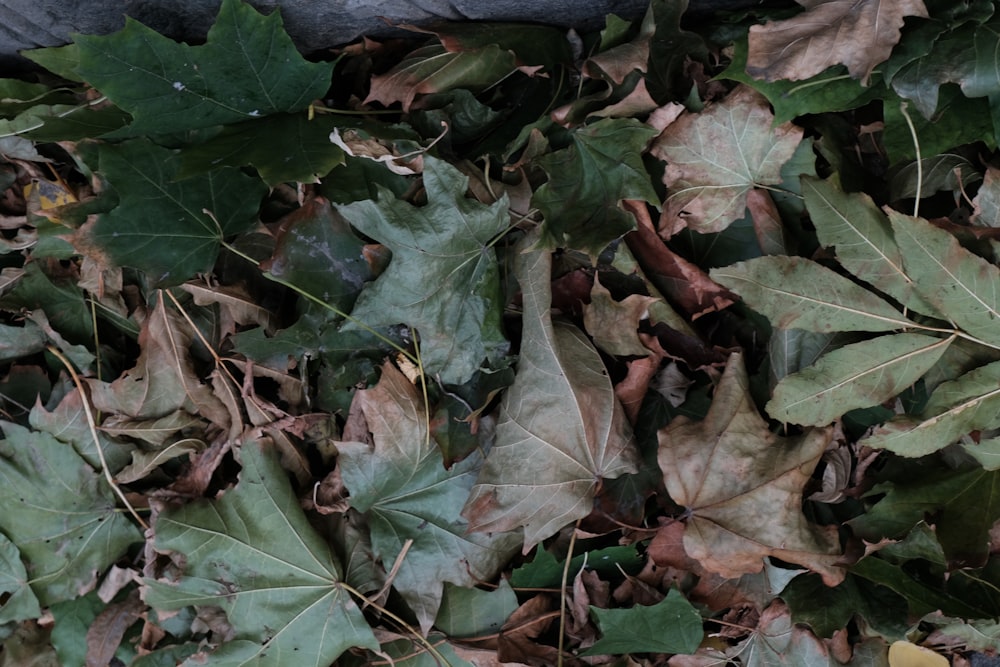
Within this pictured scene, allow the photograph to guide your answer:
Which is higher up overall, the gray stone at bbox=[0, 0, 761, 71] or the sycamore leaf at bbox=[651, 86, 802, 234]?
the gray stone at bbox=[0, 0, 761, 71]

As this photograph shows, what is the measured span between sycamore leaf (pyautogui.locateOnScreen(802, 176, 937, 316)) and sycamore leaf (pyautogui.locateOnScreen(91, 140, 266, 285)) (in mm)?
728

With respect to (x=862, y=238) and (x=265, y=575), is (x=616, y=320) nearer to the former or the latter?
(x=862, y=238)

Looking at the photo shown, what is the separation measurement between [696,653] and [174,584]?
2.47 feet

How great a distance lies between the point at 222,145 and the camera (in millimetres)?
1006

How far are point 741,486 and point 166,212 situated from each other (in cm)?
84

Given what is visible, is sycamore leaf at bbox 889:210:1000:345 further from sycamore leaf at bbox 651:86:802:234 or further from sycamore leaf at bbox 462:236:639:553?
sycamore leaf at bbox 462:236:639:553

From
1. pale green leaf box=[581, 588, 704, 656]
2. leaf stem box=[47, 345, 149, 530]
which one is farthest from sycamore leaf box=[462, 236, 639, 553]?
leaf stem box=[47, 345, 149, 530]

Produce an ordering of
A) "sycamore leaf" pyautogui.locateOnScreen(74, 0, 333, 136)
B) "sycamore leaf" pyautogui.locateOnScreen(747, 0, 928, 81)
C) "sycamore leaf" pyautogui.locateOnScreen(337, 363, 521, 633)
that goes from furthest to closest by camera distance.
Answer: "sycamore leaf" pyautogui.locateOnScreen(337, 363, 521, 633)
"sycamore leaf" pyautogui.locateOnScreen(74, 0, 333, 136)
"sycamore leaf" pyautogui.locateOnScreen(747, 0, 928, 81)

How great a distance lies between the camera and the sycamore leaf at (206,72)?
954 millimetres

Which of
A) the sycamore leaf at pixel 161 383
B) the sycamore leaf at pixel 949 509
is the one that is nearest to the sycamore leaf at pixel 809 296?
the sycamore leaf at pixel 949 509

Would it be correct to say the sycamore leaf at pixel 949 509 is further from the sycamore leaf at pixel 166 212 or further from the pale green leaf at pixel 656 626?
the sycamore leaf at pixel 166 212

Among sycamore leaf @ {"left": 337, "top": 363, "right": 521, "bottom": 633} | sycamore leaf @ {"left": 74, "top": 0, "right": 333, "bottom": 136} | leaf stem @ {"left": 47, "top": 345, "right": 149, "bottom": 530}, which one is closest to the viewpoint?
sycamore leaf @ {"left": 74, "top": 0, "right": 333, "bottom": 136}

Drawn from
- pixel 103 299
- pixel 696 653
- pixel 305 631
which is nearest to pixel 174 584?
pixel 305 631

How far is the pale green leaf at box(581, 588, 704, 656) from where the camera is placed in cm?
102
